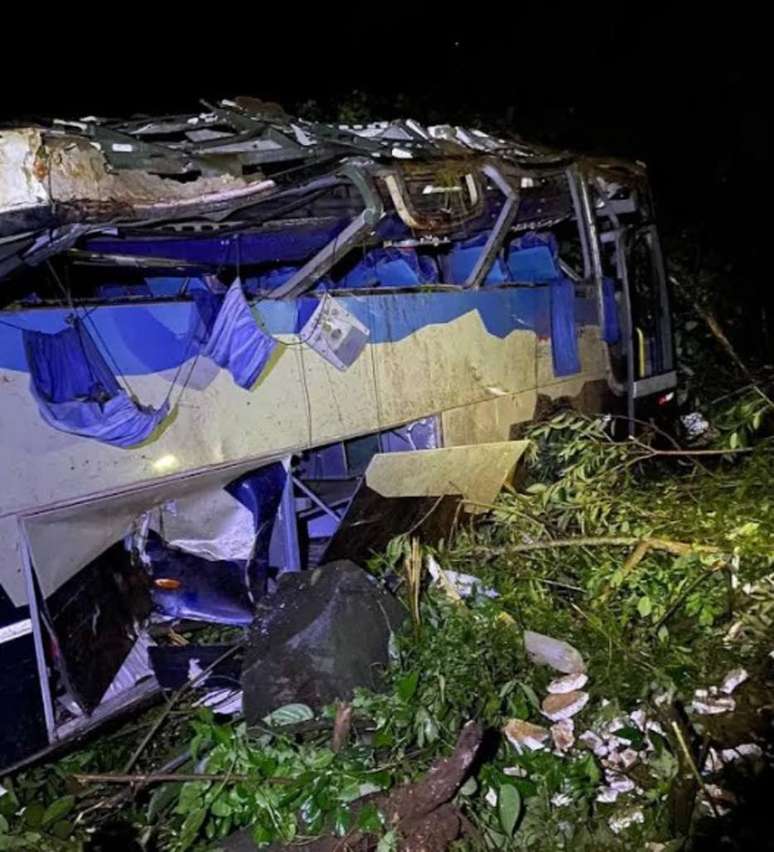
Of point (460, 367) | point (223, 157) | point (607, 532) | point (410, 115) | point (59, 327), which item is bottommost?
point (607, 532)

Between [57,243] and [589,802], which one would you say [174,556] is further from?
[589,802]

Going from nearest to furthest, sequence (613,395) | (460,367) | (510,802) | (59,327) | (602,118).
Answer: (510,802), (59,327), (460,367), (613,395), (602,118)

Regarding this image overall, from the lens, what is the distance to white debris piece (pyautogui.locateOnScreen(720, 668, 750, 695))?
3.43 metres

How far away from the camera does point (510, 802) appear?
303 centimetres

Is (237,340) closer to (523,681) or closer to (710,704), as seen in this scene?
(523,681)

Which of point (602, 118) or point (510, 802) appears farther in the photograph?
point (602, 118)

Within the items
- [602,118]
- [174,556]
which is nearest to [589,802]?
[174,556]

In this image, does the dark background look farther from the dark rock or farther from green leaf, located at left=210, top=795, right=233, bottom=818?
green leaf, located at left=210, top=795, right=233, bottom=818

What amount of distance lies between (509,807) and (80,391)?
111 inches

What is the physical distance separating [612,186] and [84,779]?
6.24 metres

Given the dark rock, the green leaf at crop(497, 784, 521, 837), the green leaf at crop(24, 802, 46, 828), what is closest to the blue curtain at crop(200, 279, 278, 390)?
the dark rock

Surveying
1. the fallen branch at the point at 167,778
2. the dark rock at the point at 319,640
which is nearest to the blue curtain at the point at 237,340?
the dark rock at the point at 319,640

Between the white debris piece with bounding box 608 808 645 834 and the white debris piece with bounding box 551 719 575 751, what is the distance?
0.37 meters

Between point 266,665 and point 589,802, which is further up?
point 266,665
